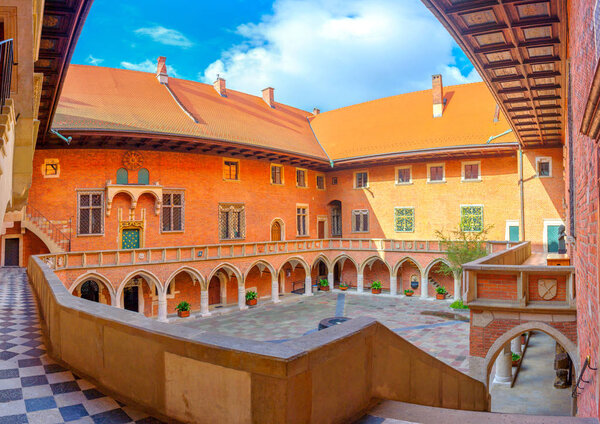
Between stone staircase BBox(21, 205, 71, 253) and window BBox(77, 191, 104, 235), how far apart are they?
0.92m

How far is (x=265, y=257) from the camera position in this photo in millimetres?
26266

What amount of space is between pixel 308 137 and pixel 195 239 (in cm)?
1341

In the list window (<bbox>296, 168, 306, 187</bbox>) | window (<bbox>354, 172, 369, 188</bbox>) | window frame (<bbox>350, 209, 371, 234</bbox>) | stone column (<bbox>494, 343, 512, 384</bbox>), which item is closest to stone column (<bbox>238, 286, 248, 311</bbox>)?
window (<bbox>296, 168, 306, 187</bbox>)

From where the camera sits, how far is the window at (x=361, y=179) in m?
31.3

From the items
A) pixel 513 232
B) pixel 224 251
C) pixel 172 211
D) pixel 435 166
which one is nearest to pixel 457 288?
pixel 513 232

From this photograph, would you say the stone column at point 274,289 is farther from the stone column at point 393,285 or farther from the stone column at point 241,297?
the stone column at point 393,285

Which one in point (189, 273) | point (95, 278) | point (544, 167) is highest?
point (544, 167)

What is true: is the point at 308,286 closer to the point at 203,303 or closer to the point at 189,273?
the point at 203,303

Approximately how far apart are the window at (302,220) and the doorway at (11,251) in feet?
56.0

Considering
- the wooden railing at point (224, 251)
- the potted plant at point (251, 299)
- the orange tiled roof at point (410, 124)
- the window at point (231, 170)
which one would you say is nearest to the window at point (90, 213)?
the wooden railing at point (224, 251)

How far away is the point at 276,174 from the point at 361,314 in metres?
11.8

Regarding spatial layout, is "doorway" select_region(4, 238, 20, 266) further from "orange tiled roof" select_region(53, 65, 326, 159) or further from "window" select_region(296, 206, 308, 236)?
"window" select_region(296, 206, 308, 236)

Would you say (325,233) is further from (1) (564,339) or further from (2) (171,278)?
(1) (564,339)

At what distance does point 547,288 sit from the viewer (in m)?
9.98
